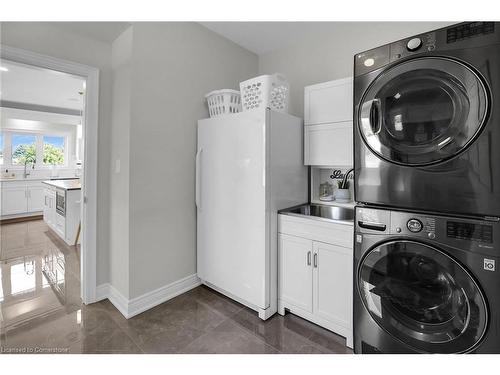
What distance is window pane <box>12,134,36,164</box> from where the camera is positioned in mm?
5937

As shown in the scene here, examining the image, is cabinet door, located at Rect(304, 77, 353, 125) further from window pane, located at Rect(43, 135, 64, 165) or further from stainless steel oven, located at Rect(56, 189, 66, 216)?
window pane, located at Rect(43, 135, 64, 165)

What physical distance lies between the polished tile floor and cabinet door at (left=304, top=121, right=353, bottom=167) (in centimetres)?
134

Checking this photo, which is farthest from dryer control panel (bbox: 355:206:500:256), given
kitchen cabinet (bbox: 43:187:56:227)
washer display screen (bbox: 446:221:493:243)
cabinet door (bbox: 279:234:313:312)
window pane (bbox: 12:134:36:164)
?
window pane (bbox: 12:134:36:164)

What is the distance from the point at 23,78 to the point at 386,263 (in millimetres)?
5673

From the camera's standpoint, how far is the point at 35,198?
5.86m

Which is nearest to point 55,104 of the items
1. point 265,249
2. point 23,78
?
point 23,78

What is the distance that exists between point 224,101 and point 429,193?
1.83 metres

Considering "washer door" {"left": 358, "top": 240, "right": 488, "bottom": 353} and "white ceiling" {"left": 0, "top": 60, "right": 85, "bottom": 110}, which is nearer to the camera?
"washer door" {"left": 358, "top": 240, "right": 488, "bottom": 353}

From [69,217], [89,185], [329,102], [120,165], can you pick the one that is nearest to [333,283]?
[329,102]

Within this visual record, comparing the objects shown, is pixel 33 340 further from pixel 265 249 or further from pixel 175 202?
pixel 265 249

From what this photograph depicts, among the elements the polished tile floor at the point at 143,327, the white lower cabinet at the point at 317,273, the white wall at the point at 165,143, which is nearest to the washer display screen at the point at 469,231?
the white lower cabinet at the point at 317,273

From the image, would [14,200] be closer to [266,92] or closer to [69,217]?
[69,217]

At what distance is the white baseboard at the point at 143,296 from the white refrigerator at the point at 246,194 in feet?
0.65

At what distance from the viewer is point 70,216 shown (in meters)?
3.86
